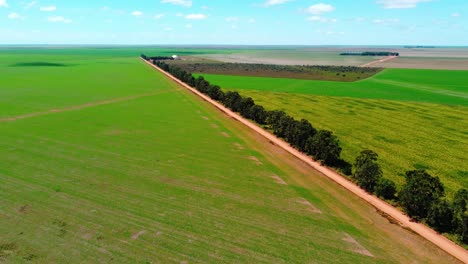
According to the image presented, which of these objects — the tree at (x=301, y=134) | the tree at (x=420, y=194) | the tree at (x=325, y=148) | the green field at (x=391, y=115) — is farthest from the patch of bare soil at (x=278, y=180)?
the green field at (x=391, y=115)

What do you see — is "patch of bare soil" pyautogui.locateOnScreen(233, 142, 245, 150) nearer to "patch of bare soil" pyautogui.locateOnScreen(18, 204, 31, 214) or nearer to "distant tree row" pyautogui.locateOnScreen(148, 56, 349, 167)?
"distant tree row" pyautogui.locateOnScreen(148, 56, 349, 167)

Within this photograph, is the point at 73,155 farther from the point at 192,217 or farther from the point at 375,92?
the point at 375,92

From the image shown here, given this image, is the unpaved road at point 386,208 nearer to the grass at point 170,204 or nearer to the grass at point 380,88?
the grass at point 170,204

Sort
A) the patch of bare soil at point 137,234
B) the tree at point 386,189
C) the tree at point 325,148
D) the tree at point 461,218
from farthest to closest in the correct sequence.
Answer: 1. the tree at point 325,148
2. the tree at point 386,189
3. the tree at point 461,218
4. the patch of bare soil at point 137,234

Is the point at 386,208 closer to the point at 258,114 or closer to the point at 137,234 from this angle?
the point at 137,234

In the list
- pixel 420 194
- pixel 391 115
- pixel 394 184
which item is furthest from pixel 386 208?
pixel 391 115

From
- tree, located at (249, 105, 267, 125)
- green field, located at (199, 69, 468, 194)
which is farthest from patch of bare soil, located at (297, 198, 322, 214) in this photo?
tree, located at (249, 105, 267, 125)

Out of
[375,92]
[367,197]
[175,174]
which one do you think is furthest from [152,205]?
[375,92]
